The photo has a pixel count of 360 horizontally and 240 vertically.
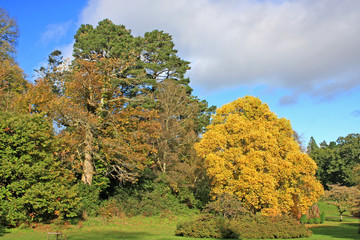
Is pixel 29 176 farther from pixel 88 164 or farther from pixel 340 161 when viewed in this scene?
pixel 340 161

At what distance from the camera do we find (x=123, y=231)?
1969cm

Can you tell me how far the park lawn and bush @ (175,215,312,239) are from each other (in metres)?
1.01

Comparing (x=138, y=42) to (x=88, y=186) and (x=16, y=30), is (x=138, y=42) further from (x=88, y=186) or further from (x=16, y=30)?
(x=88, y=186)

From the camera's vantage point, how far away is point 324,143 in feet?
357

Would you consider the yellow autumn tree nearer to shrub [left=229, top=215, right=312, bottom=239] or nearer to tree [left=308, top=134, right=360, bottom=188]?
shrub [left=229, top=215, right=312, bottom=239]

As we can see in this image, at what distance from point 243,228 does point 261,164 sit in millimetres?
5781

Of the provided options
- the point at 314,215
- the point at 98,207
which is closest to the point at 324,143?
the point at 314,215

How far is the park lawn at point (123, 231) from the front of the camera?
16.2 meters

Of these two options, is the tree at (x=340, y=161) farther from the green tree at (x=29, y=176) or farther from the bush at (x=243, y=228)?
the green tree at (x=29, y=176)

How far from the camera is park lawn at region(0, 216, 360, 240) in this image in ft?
53.0

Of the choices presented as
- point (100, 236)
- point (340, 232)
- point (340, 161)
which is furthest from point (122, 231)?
point (340, 161)

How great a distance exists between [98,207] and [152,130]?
795cm

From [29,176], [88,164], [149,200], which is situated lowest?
[149,200]

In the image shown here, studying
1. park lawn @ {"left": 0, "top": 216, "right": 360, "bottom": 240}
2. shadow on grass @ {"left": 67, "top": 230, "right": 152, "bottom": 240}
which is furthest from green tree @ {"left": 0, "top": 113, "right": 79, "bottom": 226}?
shadow on grass @ {"left": 67, "top": 230, "right": 152, "bottom": 240}
